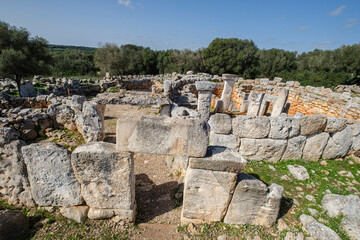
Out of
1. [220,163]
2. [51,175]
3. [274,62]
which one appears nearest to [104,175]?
[51,175]

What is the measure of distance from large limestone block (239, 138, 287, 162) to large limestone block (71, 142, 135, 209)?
3467 mm

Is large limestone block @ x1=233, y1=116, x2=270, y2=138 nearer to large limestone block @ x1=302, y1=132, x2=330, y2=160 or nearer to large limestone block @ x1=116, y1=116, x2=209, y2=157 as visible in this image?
large limestone block @ x1=302, y1=132, x2=330, y2=160

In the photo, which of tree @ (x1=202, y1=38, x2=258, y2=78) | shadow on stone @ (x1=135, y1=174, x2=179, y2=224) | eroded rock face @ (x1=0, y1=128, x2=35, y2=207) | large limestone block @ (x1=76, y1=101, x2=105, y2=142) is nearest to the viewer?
eroded rock face @ (x1=0, y1=128, x2=35, y2=207)

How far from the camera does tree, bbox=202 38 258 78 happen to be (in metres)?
27.8

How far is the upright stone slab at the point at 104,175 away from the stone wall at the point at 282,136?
2.85 meters

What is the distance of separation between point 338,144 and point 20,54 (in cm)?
1686

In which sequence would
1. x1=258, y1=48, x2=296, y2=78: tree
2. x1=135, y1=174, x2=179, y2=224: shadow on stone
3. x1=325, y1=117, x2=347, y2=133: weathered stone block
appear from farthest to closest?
x1=258, y1=48, x2=296, y2=78: tree, x1=325, y1=117, x2=347, y2=133: weathered stone block, x1=135, y1=174, x2=179, y2=224: shadow on stone

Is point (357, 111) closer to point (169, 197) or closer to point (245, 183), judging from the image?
point (245, 183)

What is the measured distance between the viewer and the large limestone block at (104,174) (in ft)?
9.52

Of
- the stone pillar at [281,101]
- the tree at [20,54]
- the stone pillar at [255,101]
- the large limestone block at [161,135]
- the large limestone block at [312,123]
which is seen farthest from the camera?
the tree at [20,54]

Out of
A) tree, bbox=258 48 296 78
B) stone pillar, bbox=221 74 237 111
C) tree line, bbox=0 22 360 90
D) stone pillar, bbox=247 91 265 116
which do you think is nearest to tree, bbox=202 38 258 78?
tree line, bbox=0 22 360 90

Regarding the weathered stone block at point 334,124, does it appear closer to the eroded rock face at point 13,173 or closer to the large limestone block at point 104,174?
the large limestone block at point 104,174

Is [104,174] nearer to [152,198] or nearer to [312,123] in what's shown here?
[152,198]

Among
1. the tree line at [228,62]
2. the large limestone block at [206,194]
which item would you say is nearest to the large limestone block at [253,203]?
the large limestone block at [206,194]
